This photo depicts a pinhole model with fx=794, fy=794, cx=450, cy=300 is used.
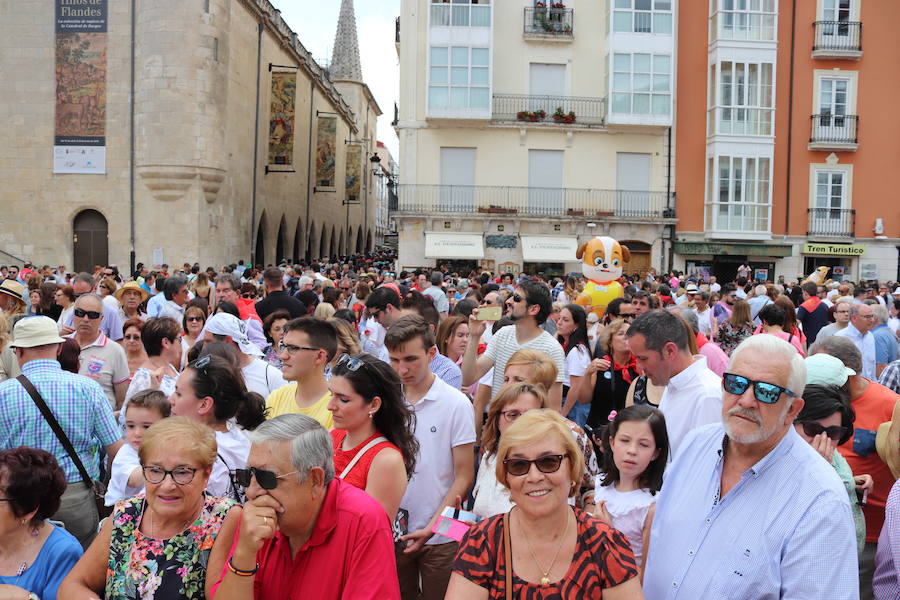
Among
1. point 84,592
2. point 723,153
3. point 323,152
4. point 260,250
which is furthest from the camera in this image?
point 323,152

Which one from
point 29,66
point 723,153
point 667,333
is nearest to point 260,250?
point 29,66

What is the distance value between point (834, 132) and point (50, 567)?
103 feet

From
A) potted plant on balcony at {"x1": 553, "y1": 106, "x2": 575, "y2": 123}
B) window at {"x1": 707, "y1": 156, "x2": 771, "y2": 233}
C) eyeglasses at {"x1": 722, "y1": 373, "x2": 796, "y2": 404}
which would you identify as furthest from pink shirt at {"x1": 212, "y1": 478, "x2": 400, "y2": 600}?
window at {"x1": 707, "y1": 156, "x2": 771, "y2": 233}

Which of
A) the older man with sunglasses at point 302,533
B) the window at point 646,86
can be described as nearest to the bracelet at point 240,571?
the older man with sunglasses at point 302,533

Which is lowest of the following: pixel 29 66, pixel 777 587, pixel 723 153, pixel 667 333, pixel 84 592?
pixel 84 592

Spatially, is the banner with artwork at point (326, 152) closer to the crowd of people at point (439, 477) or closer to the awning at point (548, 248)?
the awning at point (548, 248)

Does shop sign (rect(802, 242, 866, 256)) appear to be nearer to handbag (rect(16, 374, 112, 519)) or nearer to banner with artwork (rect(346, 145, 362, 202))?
banner with artwork (rect(346, 145, 362, 202))

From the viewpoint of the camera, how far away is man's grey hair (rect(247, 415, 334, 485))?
8.93 ft

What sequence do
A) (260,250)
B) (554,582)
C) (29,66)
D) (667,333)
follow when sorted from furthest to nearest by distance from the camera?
1. (260,250)
2. (29,66)
3. (667,333)
4. (554,582)

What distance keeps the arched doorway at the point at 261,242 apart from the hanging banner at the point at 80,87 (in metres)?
7.97

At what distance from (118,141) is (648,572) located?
2755 centimetres

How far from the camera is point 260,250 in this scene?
34.9m

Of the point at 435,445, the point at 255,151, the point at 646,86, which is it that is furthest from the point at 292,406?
the point at 255,151

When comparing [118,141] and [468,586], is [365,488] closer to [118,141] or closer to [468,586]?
[468,586]
